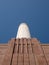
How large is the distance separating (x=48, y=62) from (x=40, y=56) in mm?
351

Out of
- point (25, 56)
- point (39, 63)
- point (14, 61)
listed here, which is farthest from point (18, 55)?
point (39, 63)

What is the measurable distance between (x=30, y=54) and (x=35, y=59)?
0.39m

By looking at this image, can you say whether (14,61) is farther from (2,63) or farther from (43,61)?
(43,61)

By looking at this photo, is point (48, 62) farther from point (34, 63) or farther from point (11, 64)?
point (11, 64)

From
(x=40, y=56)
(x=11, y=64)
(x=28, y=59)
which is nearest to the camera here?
(x=11, y=64)

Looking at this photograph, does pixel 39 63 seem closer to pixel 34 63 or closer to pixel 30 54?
pixel 34 63

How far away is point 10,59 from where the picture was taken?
10.9 feet

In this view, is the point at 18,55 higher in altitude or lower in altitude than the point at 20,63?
higher

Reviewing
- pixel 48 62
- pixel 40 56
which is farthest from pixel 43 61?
pixel 40 56

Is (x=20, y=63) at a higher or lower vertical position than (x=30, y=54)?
lower

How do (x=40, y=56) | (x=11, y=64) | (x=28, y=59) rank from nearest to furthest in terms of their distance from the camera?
(x=11, y=64) < (x=28, y=59) < (x=40, y=56)

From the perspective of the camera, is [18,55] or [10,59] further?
[18,55]

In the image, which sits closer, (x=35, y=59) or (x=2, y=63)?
(x=2, y=63)

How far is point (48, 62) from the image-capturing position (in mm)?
3244
